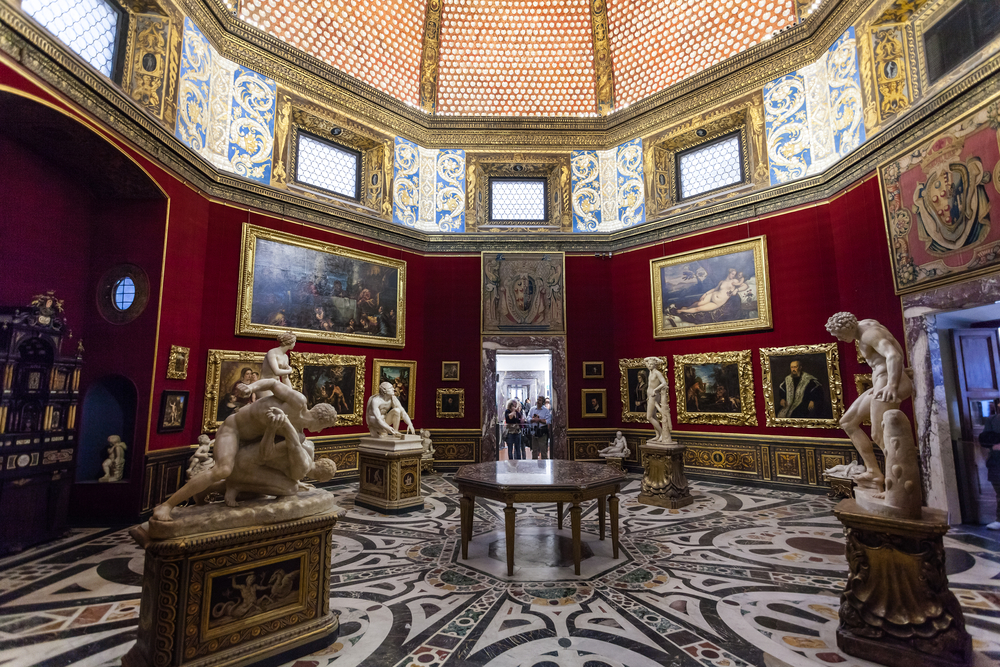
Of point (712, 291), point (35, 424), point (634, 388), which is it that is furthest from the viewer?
point (634, 388)

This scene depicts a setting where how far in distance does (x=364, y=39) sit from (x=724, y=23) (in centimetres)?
993

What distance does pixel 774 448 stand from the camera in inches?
429

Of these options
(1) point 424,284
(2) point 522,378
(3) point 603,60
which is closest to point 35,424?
(1) point 424,284

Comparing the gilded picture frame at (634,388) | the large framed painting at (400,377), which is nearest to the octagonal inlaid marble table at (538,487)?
the large framed painting at (400,377)

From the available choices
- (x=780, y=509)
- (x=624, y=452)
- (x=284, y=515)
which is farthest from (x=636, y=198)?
(x=284, y=515)

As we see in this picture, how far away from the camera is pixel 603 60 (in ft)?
48.5

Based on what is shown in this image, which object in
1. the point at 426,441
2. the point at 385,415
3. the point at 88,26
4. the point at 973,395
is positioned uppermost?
→ the point at 88,26

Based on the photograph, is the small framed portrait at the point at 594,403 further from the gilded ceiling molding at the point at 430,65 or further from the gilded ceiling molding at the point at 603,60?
the gilded ceiling molding at the point at 430,65

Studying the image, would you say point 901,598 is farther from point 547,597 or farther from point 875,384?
point 547,597

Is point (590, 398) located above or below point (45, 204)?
below

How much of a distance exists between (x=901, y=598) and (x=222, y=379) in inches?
436

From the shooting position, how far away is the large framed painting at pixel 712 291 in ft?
37.7

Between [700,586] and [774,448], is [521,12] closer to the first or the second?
[774,448]

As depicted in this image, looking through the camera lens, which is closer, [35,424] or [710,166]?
[35,424]
